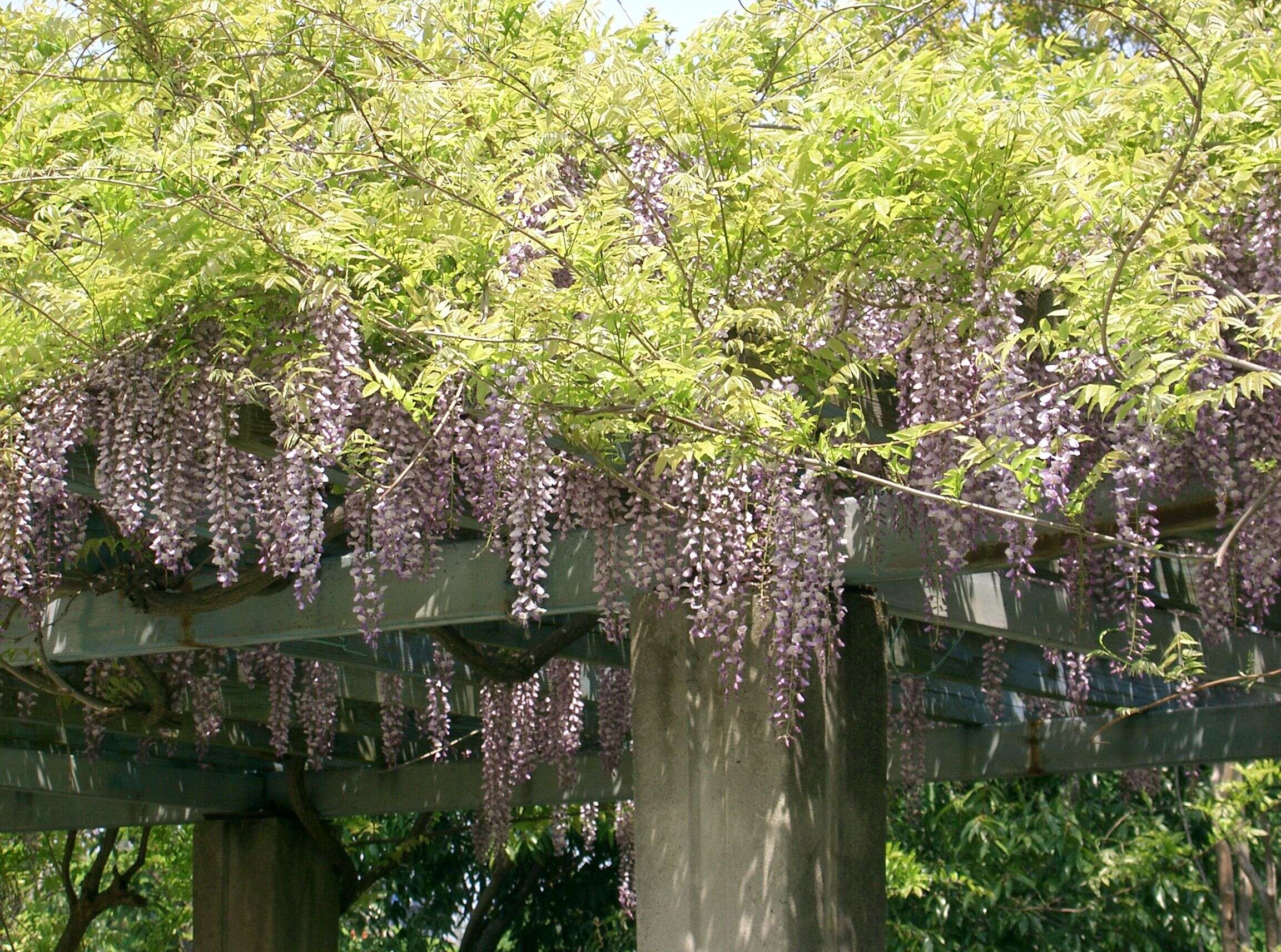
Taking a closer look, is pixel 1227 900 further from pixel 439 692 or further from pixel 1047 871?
pixel 439 692

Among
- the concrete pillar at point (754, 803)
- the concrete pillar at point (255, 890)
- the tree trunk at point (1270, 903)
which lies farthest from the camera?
the tree trunk at point (1270, 903)

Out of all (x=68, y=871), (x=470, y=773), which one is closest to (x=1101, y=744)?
(x=470, y=773)

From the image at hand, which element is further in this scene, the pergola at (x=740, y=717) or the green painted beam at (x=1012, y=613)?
the green painted beam at (x=1012, y=613)

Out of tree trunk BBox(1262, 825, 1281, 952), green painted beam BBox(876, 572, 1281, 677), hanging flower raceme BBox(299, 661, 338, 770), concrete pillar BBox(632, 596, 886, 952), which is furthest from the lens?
tree trunk BBox(1262, 825, 1281, 952)

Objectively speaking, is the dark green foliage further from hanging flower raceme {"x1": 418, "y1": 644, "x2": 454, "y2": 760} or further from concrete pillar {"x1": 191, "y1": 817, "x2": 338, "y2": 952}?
hanging flower raceme {"x1": 418, "y1": 644, "x2": 454, "y2": 760}

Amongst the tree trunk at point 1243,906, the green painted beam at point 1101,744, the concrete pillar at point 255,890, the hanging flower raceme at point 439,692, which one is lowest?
the tree trunk at point 1243,906

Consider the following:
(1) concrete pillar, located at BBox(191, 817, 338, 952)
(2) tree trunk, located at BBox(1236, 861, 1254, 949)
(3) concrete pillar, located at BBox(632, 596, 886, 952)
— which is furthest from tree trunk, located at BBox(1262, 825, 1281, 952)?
(3) concrete pillar, located at BBox(632, 596, 886, 952)

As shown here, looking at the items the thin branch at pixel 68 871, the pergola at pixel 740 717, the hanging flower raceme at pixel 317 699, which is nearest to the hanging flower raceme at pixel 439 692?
the pergola at pixel 740 717

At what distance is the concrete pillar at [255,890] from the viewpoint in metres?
8.49

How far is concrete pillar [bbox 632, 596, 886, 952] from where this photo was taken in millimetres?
3926

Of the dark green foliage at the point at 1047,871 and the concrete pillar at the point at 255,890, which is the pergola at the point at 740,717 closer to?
the concrete pillar at the point at 255,890

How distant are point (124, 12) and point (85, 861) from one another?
961 cm

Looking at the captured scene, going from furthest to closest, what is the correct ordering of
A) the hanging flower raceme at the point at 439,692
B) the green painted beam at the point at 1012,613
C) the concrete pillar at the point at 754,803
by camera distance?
the hanging flower raceme at the point at 439,692 < the green painted beam at the point at 1012,613 < the concrete pillar at the point at 754,803

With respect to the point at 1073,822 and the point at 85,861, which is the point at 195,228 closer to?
the point at 1073,822
